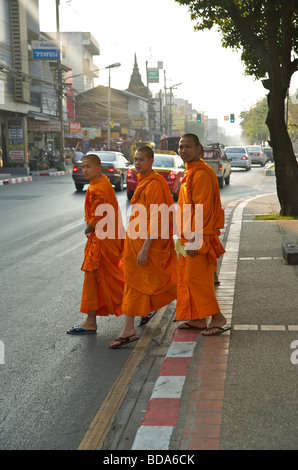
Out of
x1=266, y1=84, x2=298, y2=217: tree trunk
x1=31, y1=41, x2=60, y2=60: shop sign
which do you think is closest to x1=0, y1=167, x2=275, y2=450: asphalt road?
x1=266, y1=84, x2=298, y2=217: tree trunk

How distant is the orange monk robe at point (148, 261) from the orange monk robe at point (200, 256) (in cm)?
18

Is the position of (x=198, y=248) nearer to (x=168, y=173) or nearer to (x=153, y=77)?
(x=168, y=173)

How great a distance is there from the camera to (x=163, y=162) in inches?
782

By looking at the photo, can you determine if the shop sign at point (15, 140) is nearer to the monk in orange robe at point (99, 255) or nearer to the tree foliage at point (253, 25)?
the tree foliage at point (253, 25)

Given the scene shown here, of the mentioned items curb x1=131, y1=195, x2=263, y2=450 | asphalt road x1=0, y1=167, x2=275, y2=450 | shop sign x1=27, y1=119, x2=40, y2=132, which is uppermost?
shop sign x1=27, y1=119, x2=40, y2=132

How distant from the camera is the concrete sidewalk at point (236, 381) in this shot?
340 centimetres

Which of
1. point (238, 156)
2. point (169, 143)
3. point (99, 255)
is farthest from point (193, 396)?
point (169, 143)

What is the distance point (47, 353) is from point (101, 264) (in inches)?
38.0

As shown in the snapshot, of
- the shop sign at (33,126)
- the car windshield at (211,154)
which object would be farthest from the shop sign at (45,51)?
the car windshield at (211,154)

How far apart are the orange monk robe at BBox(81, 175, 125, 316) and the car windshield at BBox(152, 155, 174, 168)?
13.9 metres

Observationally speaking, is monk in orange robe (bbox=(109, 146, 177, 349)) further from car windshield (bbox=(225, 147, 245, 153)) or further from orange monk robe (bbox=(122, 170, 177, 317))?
car windshield (bbox=(225, 147, 245, 153))

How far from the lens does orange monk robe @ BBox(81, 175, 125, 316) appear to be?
569cm

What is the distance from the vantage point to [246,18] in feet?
42.6
